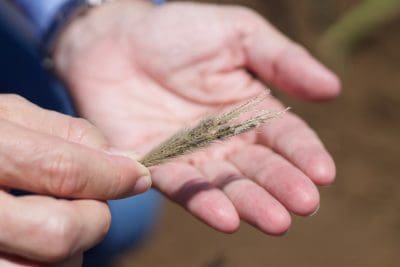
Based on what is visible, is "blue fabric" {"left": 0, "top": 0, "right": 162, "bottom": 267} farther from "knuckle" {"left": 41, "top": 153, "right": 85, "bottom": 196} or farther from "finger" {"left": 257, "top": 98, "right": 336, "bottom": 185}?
"knuckle" {"left": 41, "top": 153, "right": 85, "bottom": 196}

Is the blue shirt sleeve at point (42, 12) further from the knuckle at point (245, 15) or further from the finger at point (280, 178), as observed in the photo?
the finger at point (280, 178)

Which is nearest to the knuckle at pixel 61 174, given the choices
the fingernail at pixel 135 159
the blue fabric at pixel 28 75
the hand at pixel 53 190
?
the hand at pixel 53 190

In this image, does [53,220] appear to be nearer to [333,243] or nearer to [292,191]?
[292,191]

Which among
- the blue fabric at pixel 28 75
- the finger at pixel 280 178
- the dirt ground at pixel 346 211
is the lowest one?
the dirt ground at pixel 346 211

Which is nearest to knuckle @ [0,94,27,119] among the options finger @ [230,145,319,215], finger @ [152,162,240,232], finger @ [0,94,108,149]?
finger @ [0,94,108,149]

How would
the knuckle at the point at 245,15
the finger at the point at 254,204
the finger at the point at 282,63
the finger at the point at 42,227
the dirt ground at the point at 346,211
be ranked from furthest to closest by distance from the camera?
the dirt ground at the point at 346,211 < the knuckle at the point at 245,15 < the finger at the point at 282,63 < the finger at the point at 254,204 < the finger at the point at 42,227

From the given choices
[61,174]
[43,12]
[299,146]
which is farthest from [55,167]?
[43,12]

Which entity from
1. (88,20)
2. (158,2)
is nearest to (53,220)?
(88,20)
